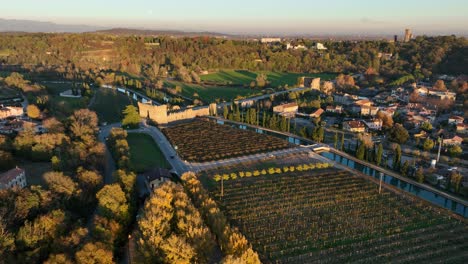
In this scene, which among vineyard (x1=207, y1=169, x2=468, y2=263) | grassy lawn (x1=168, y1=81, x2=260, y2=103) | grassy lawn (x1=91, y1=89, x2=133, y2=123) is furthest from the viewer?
grassy lawn (x1=168, y1=81, x2=260, y2=103)

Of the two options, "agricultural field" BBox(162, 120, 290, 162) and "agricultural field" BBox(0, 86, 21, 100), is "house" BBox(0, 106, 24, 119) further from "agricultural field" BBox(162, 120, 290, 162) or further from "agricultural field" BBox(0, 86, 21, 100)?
"agricultural field" BBox(162, 120, 290, 162)

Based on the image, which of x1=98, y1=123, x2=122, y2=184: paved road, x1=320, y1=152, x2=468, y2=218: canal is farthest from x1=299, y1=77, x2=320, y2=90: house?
x1=98, y1=123, x2=122, y2=184: paved road

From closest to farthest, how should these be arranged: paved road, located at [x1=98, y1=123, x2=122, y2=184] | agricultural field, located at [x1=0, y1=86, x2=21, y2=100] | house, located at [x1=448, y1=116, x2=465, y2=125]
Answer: paved road, located at [x1=98, y1=123, x2=122, y2=184], house, located at [x1=448, y1=116, x2=465, y2=125], agricultural field, located at [x1=0, y1=86, x2=21, y2=100]

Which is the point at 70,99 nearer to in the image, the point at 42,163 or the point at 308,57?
the point at 42,163

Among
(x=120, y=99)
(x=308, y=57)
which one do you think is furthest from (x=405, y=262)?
(x=308, y=57)

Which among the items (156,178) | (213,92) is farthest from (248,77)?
(156,178)

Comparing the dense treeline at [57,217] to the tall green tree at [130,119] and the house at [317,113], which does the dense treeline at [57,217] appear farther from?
the house at [317,113]
